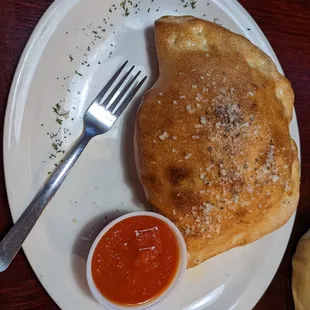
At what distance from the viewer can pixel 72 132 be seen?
83.3 inches

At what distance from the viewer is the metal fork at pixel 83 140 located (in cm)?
194

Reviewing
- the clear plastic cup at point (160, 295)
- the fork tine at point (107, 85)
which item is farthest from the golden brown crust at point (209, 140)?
the fork tine at point (107, 85)

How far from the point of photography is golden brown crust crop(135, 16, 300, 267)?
1.95 meters

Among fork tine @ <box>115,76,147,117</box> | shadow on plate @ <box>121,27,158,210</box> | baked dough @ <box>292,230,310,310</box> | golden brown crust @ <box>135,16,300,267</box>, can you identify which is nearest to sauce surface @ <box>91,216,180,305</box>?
golden brown crust @ <box>135,16,300,267</box>

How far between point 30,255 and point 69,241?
175 mm

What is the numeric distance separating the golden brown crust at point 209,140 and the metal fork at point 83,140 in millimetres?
127

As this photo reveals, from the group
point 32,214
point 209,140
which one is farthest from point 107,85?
point 32,214

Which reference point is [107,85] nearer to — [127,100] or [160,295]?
[127,100]

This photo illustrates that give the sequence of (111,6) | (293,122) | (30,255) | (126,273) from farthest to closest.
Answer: (293,122), (111,6), (30,255), (126,273)

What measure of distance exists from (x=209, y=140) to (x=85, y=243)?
70cm

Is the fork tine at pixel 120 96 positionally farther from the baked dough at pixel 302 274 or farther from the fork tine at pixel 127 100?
the baked dough at pixel 302 274

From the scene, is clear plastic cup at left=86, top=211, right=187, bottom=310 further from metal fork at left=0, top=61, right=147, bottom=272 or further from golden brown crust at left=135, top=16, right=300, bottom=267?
metal fork at left=0, top=61, right=147, bottom=272

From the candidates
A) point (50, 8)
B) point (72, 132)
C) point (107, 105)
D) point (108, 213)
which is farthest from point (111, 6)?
point (108, 213)

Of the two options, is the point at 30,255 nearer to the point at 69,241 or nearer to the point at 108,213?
the point at 69,241
